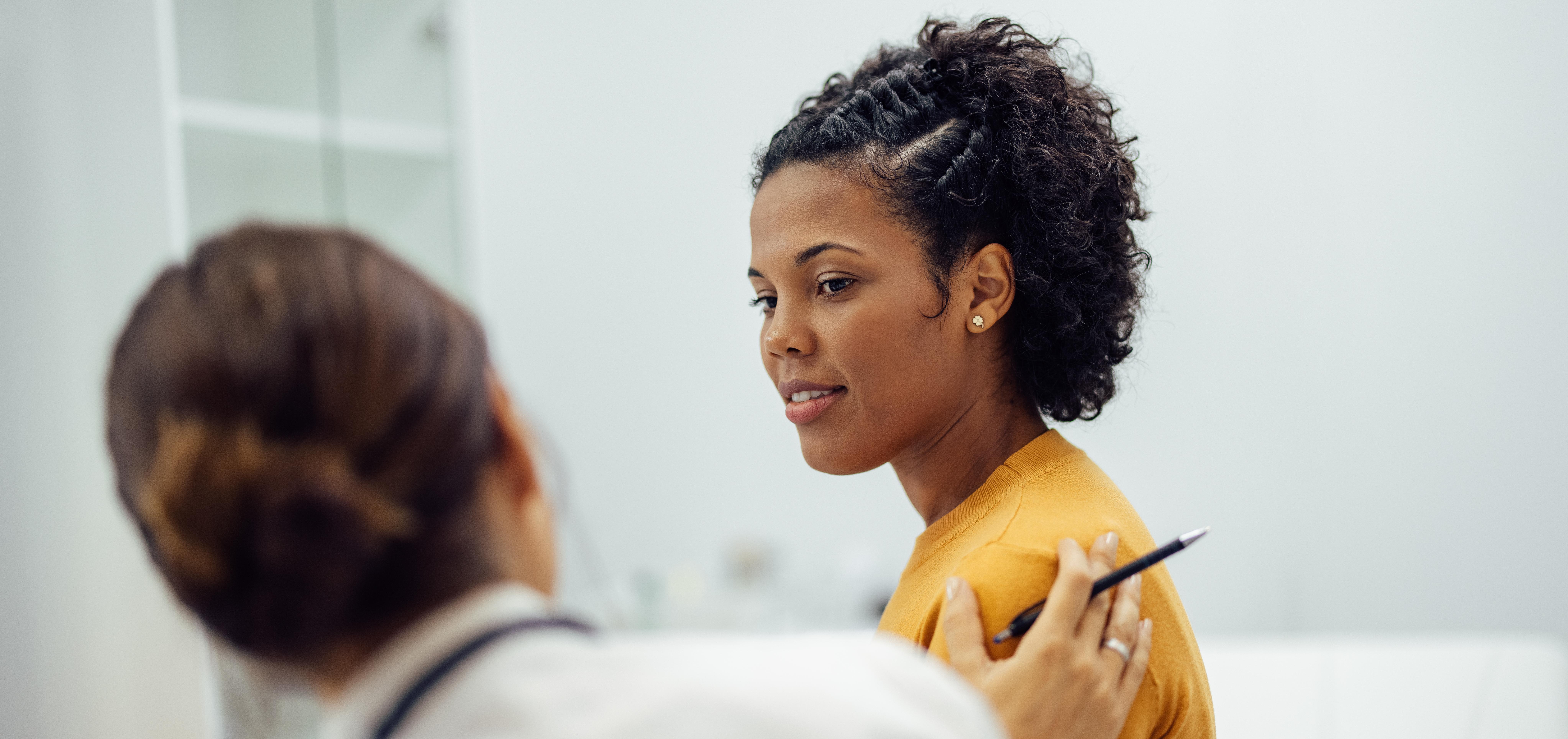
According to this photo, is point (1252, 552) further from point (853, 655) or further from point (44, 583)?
point (44, 583)

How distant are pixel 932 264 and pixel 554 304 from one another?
168 cm

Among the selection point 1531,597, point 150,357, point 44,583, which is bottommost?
point 1531,597

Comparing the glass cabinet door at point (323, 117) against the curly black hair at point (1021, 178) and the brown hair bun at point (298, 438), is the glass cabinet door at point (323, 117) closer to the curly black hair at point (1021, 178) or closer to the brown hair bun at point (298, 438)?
the curly black hair at point (1021, 178)

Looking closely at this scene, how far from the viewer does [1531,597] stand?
1644mm

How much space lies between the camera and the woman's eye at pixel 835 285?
85 centimetres

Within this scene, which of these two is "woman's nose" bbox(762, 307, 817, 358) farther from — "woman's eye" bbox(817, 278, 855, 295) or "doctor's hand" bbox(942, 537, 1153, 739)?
"doctor's hand" bbox(942, 537, 1153, 739)

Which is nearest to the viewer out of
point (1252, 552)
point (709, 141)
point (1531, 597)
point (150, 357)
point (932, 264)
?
point (150, 357)

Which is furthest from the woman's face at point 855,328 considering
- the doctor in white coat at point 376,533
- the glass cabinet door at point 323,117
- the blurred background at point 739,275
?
the glass cabinet door at point 323,117

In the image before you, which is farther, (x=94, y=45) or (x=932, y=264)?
(x=94, y=45)

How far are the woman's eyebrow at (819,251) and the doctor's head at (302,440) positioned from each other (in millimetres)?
386

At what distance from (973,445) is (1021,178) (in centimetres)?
21

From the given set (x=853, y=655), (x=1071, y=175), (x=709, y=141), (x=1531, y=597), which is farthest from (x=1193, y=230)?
(x=853, y=655)

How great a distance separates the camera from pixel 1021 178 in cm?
84

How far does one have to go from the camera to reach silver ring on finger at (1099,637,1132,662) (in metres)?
0.69
